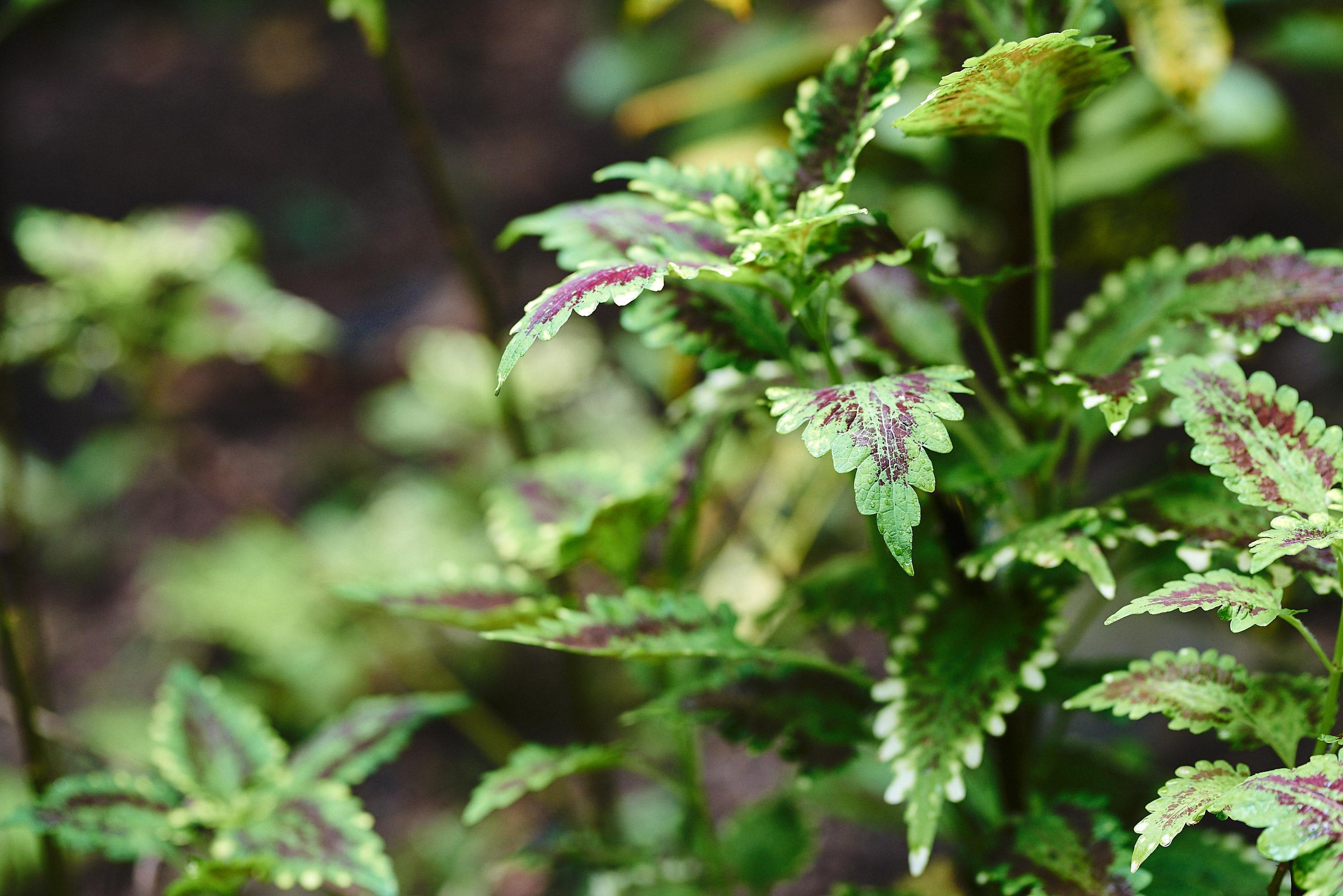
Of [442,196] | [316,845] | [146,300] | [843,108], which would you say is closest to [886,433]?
[843,108]

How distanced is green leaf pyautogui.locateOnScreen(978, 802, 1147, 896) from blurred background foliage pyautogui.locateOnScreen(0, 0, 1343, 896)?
200mm

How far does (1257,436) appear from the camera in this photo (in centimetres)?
51

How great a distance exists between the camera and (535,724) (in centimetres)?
182

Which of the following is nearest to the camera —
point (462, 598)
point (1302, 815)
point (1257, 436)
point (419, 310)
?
point (1302, 815)

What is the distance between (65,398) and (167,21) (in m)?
1.87

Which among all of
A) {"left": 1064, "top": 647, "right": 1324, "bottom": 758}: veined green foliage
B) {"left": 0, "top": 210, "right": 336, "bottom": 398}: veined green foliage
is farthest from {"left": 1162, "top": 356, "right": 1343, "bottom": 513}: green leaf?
{"left": 0, "top": 210, "right": 336, "bottom": 398}: veined green foliage

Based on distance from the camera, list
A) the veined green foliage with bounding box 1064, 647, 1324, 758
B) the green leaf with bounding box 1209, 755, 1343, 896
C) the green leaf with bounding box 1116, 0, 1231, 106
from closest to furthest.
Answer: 1. the green leaf with bounding box 1209, 755, 1343, 896
2. the veined green foliage with bounding box 1064, 647, 1324, 758
3. the green leaf with bounding box 1116, 0, 1231, 106

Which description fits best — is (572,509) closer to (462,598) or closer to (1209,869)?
(462,598)

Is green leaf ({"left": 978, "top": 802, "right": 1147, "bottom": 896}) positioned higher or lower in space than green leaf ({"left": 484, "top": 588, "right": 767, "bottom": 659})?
lower

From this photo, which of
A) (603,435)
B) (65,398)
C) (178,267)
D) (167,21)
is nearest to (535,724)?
(603,435)

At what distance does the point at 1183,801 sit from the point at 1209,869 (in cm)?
22

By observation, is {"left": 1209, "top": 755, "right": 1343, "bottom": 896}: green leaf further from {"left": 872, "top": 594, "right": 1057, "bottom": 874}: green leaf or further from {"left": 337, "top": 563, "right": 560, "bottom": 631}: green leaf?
{"left": 337, "top": 563, "right": 560, "bottom": 631}: green leaf

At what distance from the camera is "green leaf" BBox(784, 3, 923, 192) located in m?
0.55

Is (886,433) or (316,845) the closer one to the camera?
(886,433)
